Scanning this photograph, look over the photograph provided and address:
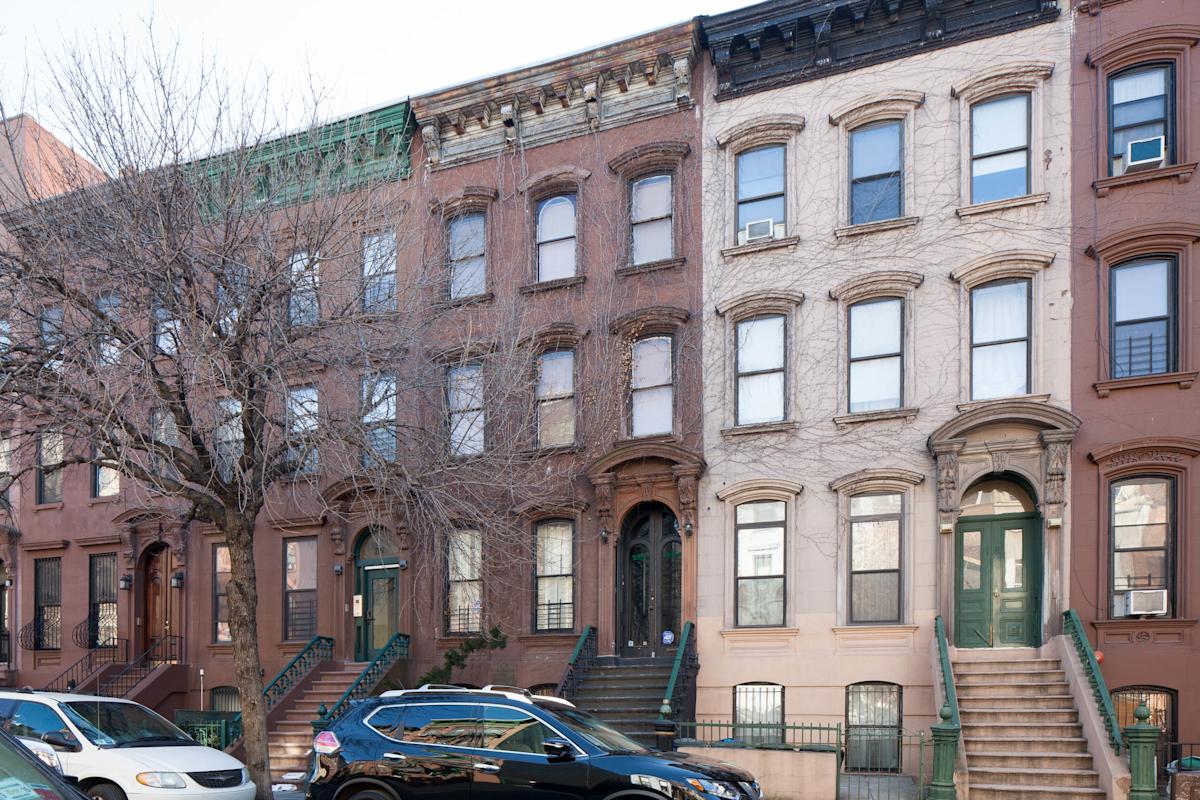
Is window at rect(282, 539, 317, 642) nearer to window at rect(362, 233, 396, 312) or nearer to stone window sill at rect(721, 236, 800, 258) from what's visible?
window at rect(362, 233, 396, 312)

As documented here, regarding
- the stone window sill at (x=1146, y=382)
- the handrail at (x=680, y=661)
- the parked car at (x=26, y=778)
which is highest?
the stone window sill at (x=1146, y=382)

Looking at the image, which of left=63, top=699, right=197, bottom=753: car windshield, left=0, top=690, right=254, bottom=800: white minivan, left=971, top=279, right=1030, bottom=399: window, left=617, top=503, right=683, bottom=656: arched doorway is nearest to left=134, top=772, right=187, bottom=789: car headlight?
left=0, top=690, right=254, bottom=800: white minivan

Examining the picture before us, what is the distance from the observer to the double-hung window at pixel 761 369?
59.2 ft

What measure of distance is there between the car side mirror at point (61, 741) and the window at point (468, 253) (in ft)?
34.5

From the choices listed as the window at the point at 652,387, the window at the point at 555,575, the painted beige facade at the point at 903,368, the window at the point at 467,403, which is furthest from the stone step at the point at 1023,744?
the window at the point at 467,403

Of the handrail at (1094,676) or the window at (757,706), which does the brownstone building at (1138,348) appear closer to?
the handrail at (1094,676)

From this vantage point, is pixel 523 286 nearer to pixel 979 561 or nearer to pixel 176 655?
pixel 979 561

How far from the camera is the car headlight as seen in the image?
11.7 meters

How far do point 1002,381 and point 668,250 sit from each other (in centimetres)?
617

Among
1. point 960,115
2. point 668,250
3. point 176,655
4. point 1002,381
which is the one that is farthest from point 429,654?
point 960,115

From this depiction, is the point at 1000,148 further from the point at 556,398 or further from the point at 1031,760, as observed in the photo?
the point at 1031,760

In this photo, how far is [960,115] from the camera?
55.6ft

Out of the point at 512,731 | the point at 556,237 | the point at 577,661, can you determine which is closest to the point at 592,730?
the point at 512,731

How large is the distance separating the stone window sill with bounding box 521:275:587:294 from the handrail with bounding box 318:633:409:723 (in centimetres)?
687
